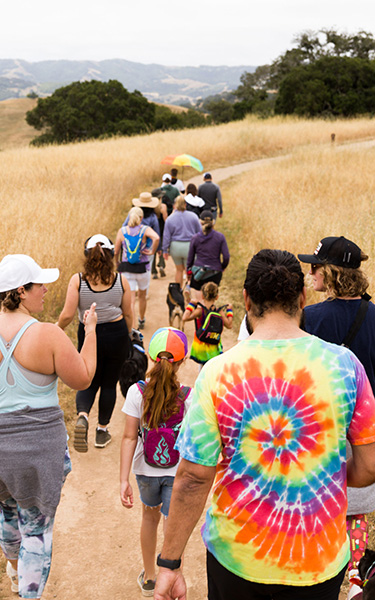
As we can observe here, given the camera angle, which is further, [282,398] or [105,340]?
[105,340]

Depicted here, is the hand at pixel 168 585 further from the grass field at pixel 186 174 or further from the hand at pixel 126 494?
the grass field at pixel 186 174

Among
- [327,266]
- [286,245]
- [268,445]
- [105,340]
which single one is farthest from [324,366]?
[286,245]

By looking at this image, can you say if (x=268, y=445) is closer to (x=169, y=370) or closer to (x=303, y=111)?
(x=169, y=370)

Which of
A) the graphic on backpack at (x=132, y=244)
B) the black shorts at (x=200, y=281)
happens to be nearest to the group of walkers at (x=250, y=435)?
the graphic on backpack at (x=132, y=244)

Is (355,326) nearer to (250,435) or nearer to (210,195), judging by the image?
(250,435)

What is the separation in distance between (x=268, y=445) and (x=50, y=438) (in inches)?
54.7

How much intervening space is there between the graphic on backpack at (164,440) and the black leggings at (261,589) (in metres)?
0.99

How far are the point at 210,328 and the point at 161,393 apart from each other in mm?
2212

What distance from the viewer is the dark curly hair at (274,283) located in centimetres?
160

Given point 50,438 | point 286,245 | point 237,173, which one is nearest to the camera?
point 50,438

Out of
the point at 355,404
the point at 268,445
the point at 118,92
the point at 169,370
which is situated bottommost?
the point at 169,370

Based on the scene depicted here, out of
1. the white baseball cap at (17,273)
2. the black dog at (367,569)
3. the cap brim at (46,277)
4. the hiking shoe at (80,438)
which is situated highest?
the white baseball cap at (17,273)

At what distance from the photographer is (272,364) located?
59.4 inches

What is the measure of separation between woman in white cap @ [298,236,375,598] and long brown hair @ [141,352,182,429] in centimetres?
81
